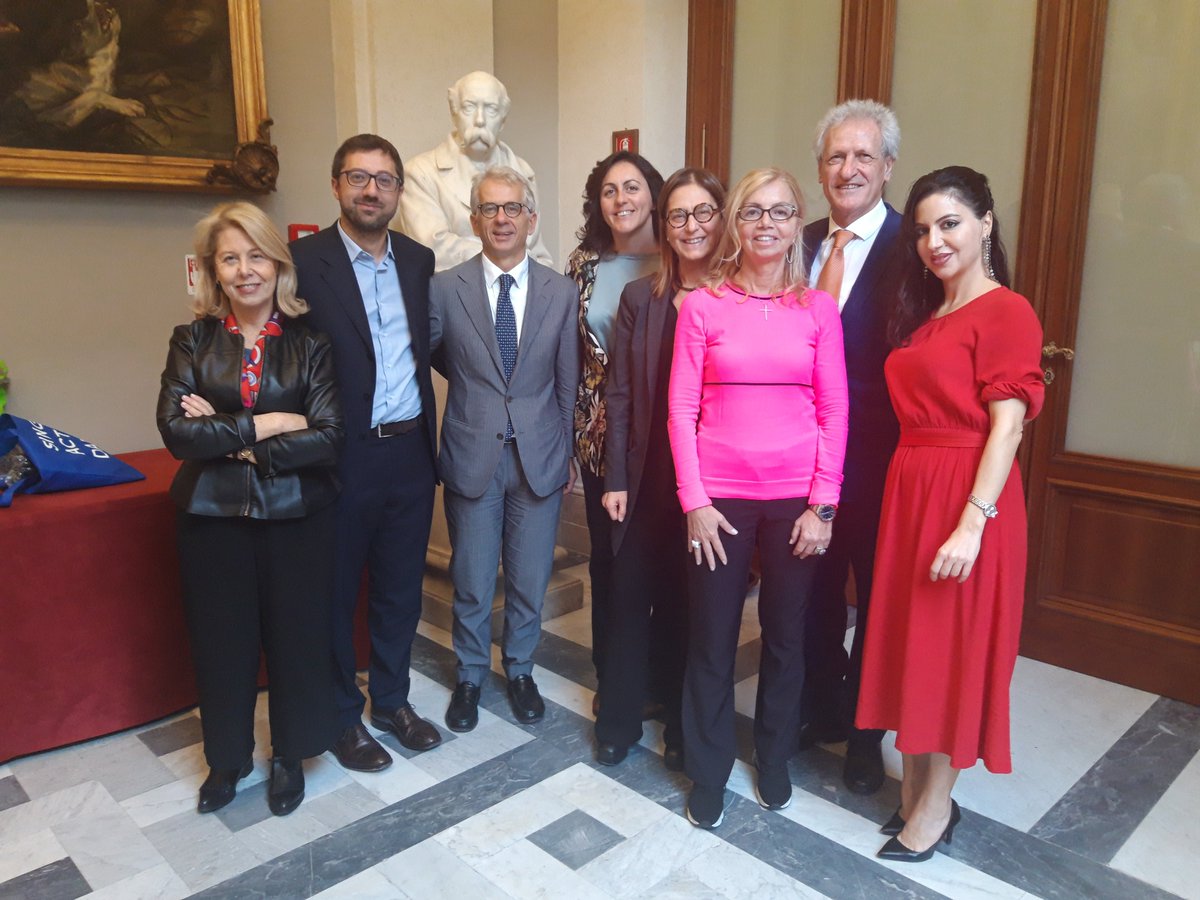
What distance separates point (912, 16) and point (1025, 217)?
3.32ft

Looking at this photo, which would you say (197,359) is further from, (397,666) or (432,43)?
(432,43)

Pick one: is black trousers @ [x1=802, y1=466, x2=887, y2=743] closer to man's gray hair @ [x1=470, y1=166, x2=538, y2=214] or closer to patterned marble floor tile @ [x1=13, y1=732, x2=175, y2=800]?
man's gray hair @ [x1=470, y1=166, x2=538, y2=214]

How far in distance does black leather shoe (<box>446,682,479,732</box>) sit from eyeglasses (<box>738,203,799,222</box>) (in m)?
1.67

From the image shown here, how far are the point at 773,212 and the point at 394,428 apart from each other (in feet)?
3.86

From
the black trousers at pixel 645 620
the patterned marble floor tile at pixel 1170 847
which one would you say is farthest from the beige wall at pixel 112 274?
the patterned marble floor tile at pixel 1170 847

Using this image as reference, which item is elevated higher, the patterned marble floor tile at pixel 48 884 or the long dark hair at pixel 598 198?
the long dark hair at pixel 598 198

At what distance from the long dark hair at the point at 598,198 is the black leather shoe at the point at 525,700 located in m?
1.39

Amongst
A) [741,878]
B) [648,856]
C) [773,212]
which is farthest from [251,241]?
[741,878]

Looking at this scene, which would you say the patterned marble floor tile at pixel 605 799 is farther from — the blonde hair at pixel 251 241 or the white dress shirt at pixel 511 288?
the blonde hair at pixel 251 241

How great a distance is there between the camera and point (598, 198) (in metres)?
2.48

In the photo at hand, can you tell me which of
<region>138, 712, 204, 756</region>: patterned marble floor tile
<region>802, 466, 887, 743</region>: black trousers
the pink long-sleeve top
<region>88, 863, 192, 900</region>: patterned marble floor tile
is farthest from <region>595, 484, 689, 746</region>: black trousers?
<region>138, 712, 204, 756</region>: patterned marble floor tile

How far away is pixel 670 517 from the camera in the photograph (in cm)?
237

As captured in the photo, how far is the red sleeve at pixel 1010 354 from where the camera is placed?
1811 millimetres

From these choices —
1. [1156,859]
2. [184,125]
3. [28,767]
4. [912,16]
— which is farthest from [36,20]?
[1156,859]
